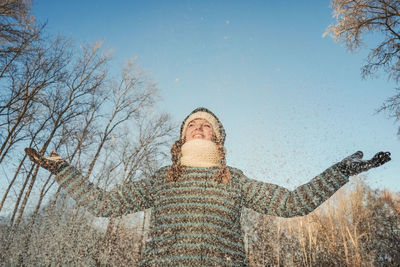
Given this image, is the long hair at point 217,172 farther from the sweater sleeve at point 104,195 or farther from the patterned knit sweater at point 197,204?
the sweater sleeve at point 104,195

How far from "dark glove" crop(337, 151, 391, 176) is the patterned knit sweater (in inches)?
2.4

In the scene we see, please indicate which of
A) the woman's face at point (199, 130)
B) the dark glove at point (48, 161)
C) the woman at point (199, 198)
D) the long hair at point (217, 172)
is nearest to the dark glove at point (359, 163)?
the woman at point (199, 198)

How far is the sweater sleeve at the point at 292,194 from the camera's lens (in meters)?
1.85

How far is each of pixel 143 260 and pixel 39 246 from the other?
10125 millimetres

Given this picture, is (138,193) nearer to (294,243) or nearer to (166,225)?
(166,225)

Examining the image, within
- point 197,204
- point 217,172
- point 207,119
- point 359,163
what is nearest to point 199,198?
point 197,204

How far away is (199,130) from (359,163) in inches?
58.5

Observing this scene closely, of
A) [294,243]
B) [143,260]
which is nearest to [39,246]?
[294,243]

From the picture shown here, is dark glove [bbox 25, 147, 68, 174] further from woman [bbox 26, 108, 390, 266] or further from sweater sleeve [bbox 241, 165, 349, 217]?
sweater sleeve [bbox 241, 165, 349, 217]

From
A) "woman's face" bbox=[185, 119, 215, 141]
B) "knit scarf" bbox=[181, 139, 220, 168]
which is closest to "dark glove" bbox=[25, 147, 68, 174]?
"knit scarf" bbox=[181, 139, 220, 168]


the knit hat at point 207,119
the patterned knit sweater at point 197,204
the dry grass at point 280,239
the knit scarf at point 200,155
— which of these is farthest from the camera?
the dry grass at point 280,239

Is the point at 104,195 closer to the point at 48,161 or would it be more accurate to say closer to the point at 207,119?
the point at 48,161

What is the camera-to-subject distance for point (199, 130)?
2.57 metres

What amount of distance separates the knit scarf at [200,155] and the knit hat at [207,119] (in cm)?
54
